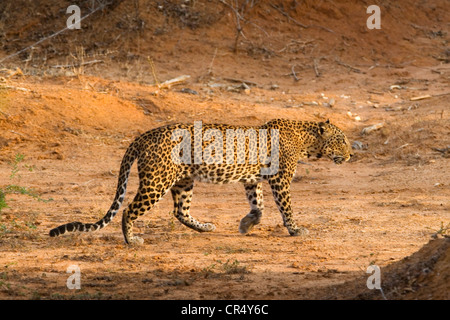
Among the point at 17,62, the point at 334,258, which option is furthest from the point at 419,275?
the point at 17,62

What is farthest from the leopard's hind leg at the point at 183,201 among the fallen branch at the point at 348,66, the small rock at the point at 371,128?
the fallen branch at the point at 348,66

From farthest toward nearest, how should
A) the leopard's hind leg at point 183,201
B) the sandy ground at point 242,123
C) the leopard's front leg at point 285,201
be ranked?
the leopard's hind leg at point 183,201
the leopard's front leg at point 285,201
the sandy ground at point 242,123

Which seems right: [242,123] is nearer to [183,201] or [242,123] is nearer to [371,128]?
[371,128]

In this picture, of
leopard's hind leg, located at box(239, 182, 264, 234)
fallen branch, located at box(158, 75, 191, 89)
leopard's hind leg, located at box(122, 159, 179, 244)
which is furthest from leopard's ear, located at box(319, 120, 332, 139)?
fallen branch, located at box(158, 75, 191, 89)

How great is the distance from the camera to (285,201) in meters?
9.37

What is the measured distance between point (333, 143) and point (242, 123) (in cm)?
475

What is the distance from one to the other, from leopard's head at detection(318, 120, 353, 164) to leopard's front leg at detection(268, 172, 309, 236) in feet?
2.96

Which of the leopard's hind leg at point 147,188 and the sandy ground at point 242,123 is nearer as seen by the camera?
the sandy ground at point 242,123

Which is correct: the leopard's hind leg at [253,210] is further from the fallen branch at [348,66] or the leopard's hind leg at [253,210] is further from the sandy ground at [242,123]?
the fallen branch at [348,66]

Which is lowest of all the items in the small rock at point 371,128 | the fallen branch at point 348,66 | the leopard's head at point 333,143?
the leopard's head at point 333,143

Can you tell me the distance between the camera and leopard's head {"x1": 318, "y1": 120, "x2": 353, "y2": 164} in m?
9.99

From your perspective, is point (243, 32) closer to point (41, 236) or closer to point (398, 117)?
point (398, 117)

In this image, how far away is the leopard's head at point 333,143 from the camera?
32.8ft

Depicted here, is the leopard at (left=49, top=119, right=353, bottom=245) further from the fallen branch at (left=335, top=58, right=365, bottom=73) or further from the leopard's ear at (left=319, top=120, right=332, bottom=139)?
the fallen branch at (left=335, top=58, right=365, bottom=73)
